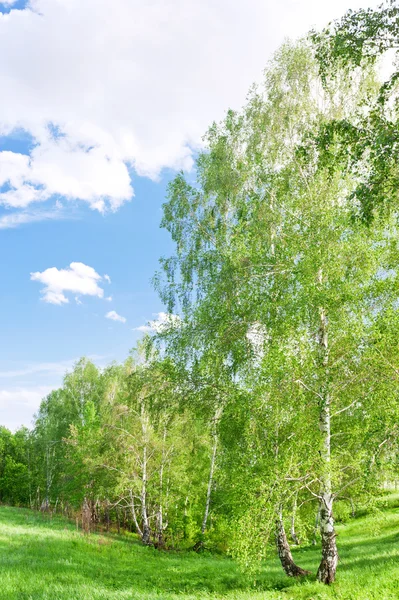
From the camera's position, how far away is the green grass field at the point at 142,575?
10.9 meters

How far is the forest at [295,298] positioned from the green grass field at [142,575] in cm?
110

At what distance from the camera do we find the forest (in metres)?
9.83

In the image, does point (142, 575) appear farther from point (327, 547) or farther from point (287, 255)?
point (287, 255)

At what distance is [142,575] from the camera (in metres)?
17.0

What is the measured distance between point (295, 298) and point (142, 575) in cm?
1215

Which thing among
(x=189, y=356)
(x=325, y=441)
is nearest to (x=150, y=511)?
(x=189, y=356)

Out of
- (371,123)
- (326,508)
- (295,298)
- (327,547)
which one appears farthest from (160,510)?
(371,123)

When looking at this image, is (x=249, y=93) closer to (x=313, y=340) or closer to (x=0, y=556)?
(x=313, y=340)

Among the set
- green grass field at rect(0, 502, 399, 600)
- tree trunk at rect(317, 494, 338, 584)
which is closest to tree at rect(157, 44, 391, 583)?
tree trunk at rect(317, 494, 338, 584)

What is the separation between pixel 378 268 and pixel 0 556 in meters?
15.2

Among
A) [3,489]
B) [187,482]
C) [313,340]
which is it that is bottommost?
[3,489]

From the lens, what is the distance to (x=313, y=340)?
41.8 ft

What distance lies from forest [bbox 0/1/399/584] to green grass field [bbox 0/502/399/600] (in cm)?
110

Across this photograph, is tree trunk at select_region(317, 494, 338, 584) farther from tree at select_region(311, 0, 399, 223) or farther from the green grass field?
tree at select_region(311, 0, 399, 223)
